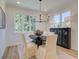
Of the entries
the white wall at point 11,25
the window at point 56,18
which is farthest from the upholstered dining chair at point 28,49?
the window at point 56,18

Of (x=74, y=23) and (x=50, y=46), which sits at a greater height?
(x=74, y=23)

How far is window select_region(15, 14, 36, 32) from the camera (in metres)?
7.98

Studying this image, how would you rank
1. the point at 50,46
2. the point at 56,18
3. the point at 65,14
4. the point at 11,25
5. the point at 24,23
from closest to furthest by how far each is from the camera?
the point at 50,46, the point at 65,14, the point at 11,25, the point at 56,18, the point at 24,23

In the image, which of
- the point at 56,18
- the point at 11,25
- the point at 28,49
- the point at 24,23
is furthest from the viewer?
the point at 24,23

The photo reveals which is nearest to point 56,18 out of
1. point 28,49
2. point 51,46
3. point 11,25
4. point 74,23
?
point 74,23

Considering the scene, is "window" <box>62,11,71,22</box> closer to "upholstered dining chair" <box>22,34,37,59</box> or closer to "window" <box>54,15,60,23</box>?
"window" <box>54,15,60,23</box>

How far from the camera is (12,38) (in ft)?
24.7

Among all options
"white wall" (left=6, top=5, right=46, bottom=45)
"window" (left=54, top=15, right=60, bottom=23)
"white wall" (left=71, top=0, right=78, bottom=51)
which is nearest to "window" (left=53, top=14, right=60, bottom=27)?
"window" (left=54, top=15, right=60, bottom=23)

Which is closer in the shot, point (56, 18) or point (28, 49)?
point (28, 49)

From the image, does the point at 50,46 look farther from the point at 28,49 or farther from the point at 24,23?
the point at 24,23

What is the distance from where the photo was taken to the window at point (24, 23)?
7982 millimetres

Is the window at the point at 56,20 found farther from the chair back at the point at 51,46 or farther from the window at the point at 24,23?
the chair back at the point at 51,46

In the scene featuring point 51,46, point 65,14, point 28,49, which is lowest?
point 28,49

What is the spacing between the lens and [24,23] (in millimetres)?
8328
